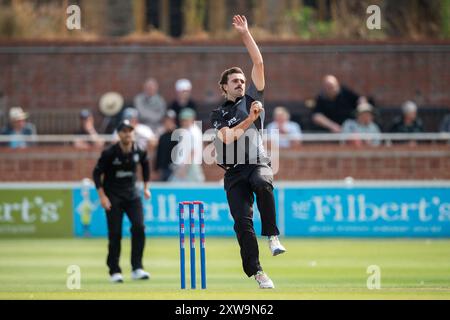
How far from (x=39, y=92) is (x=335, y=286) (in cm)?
1529

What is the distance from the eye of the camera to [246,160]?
461 inches

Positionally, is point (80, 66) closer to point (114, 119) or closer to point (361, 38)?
point (114, 119)

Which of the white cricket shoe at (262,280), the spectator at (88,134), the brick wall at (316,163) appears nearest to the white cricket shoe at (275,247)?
the white cricket shoe at (262,280)

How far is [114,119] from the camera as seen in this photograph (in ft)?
82.6

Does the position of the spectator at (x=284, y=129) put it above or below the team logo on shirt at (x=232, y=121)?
below

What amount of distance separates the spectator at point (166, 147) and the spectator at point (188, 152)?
0.38 feet

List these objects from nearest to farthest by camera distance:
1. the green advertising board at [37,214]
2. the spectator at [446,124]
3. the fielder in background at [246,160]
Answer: the fielder in background at [246,160], the green advertising board at [37,214], the spectator at [446,124]

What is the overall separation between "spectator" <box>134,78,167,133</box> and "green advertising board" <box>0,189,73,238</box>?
270 centimetres

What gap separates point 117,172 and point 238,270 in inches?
97.3

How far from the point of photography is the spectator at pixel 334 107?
24.3 meters

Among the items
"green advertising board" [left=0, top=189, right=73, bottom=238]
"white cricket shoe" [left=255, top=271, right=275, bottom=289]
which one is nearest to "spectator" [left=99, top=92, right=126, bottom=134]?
"green advertising board" [left=0, top=189, right=73, bottom=238]
